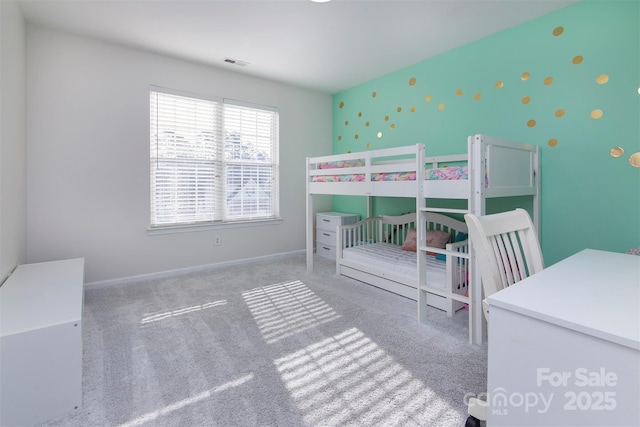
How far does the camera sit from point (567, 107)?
7.77ft

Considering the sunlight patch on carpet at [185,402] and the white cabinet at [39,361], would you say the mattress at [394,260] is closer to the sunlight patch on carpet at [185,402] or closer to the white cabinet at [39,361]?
the sunlight patch on carpet at [185,402]

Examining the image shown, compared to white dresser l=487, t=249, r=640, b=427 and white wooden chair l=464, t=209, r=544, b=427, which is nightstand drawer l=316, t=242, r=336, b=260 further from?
white dresser l=487, t=249, r=640, b=427

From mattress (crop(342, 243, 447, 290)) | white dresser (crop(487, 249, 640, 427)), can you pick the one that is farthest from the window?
white dresser (crop(487, 249, 640, 427))

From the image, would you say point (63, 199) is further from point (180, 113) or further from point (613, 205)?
point (613, 205)

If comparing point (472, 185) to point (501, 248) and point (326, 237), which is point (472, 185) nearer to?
point (501, 248)

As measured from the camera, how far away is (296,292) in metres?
2.88

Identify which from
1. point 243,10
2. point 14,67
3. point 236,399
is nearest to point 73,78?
point 14,67

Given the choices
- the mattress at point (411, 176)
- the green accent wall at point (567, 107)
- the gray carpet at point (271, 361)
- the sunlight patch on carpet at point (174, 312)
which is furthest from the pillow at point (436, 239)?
the sunlight patch on carpet at point (174, 312)

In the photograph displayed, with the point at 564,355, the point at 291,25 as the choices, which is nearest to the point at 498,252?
the point at 564,355

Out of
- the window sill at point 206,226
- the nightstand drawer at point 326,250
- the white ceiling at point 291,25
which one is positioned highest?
the white ceiling at point 291,25

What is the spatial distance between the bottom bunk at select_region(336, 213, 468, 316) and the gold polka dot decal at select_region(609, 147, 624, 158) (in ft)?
3.73

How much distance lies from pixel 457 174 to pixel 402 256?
1.14 meters

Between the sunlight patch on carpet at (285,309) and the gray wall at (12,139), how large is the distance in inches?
65.7

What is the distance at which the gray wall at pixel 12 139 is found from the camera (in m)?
1.94
